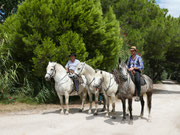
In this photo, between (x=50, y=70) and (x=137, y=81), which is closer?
(x=137, y=81)

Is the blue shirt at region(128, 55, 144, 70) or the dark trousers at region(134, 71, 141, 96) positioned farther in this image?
the blue shirt at region(128, 55, 144, 70)

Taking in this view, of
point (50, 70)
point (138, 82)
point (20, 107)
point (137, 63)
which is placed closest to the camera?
point (138, 82)

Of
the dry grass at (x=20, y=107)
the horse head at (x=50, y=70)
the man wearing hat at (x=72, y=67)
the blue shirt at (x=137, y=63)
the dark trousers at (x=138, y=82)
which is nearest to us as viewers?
the dark trousers at (x=138, y=82)

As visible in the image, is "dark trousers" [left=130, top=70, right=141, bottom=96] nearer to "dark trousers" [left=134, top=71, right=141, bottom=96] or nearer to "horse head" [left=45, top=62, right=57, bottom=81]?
"dark trousers" [left=134, top=71, right=141, bottom=96]

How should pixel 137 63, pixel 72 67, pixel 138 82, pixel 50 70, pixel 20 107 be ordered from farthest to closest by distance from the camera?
pixel 20 107, pixel 72 67, pixel 50 70, pixel 137 63, pixel 138 82

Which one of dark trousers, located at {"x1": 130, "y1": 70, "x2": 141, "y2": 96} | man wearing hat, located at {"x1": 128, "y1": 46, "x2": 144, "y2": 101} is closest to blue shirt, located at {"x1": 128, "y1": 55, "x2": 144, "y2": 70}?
man wearing hat, located at {"x1": 128, "y1": 46, "x2": 144, "y2": 101}

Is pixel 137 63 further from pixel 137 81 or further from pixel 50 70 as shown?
pixel 50 70

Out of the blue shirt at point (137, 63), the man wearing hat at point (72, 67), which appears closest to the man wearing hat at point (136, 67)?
the blue shirt at point (137, 63)

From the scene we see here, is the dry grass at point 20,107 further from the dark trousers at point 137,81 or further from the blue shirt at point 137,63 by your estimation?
the blue shirt at point 137,63

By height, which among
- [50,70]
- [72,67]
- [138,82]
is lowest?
[138,82]

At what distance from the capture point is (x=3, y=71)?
989cm

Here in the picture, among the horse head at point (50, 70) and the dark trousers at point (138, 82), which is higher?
the horse head at point (50, 70)

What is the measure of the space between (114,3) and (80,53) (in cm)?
1590

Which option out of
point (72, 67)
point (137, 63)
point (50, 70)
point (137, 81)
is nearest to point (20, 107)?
point (50, 70)
